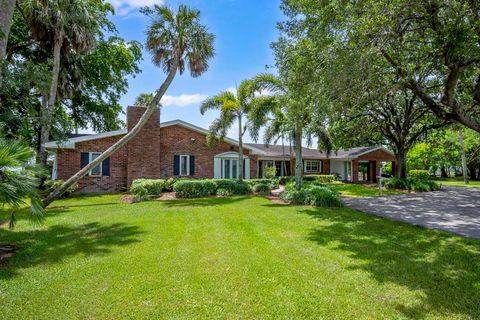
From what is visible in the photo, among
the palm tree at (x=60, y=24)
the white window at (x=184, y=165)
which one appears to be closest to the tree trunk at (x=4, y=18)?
the palm tree at (x=60, y=24)

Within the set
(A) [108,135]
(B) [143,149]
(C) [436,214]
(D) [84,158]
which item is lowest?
(C) [436,214]

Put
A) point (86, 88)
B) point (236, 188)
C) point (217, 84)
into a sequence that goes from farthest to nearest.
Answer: point (86, 88), point (217, 84), point (236, 188)

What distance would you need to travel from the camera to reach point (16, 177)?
4.84 meters

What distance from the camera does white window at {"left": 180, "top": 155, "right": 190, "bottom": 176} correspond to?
19.4 m

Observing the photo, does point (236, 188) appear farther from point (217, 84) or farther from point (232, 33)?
point (232, 33)

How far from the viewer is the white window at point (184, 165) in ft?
63.6

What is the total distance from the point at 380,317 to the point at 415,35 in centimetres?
879

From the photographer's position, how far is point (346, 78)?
7.31 m

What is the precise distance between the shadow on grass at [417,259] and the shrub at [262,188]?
25.4ft

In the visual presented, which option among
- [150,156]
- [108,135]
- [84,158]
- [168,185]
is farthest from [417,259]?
[84,158]

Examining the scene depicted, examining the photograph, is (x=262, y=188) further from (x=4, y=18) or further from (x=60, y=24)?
(x=60, y=24)

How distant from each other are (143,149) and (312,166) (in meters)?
21.0

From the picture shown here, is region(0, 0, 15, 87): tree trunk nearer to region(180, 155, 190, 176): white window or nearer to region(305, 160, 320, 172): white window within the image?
region(180, 155, 190, 176): white window

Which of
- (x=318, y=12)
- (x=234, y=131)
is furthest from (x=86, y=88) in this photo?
(x=318, y=12)
